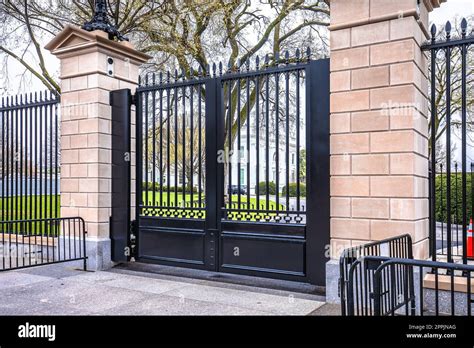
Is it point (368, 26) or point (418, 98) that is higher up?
point (368, 26)

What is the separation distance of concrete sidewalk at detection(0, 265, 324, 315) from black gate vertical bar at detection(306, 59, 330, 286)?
0.57 meters

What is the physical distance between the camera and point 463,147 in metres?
5.27

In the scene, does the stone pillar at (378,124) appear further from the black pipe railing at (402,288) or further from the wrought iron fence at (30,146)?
the wrought iron fence at (30,146)

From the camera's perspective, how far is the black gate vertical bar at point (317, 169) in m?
6.03

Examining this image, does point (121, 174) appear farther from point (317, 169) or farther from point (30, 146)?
point (317, 169)

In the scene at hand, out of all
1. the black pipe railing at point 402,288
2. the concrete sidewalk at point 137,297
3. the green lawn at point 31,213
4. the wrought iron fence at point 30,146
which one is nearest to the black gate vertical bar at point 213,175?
the concrete sidewalk at point 137,297

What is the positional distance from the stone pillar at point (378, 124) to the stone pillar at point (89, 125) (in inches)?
176

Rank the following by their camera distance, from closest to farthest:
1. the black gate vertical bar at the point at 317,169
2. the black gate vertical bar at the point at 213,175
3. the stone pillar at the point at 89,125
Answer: the black gate vertical bar at the point at 317,169, the black gate vertical bar at the point at 213,175, the stone pillar at the point at 89,125

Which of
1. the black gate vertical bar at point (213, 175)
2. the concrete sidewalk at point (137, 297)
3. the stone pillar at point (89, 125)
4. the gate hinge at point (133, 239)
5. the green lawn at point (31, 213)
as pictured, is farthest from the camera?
the green lawn at point (31, 213)

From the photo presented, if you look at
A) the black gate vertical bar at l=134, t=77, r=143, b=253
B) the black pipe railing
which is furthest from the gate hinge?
the black pipe railing

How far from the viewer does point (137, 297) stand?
589cm

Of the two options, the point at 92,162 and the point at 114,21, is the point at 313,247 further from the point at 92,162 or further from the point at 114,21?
the point at 114,21

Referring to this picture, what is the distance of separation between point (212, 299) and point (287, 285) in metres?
1.37
